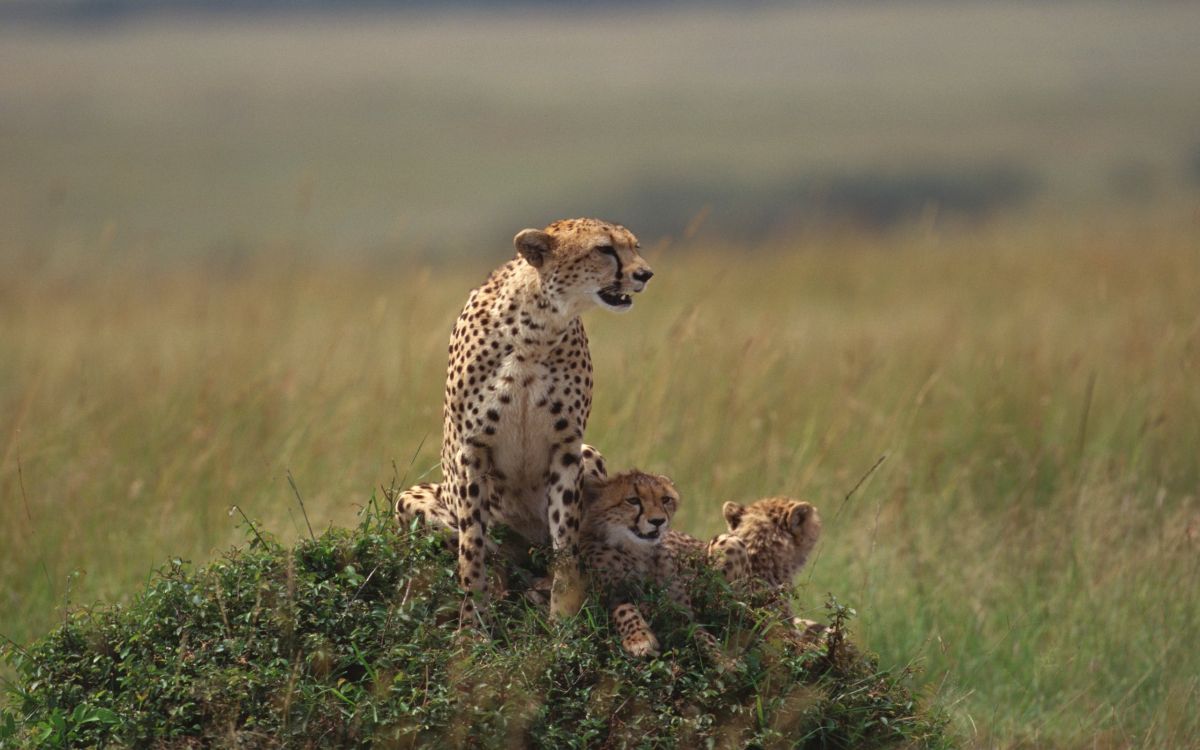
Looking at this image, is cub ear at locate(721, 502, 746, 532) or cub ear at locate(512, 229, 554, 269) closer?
cub ear at locate(512, 229, 554, 269)

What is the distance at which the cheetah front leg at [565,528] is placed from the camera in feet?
13.9

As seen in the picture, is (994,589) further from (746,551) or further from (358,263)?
(358,263)

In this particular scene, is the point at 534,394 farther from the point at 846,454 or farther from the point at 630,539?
the point at 846,454

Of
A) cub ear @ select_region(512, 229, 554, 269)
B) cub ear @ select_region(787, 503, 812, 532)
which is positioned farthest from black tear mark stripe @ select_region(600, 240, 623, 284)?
cub ear @ select_region(787, 503, 812, 532)

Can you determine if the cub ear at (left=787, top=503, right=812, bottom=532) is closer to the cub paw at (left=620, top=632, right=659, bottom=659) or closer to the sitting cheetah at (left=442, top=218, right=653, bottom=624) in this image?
the sitting cheetah at (left=442, top=218, right=653, bottom=624)

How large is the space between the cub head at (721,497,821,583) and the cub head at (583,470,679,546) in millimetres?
428

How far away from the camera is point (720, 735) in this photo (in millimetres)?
3939

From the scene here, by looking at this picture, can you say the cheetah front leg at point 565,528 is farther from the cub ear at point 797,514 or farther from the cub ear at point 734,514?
the cub ear at point 797,514

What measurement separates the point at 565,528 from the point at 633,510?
257 mm

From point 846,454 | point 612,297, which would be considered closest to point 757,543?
point 612,297

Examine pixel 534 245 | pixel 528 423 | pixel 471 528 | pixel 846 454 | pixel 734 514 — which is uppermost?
pixel 534 245

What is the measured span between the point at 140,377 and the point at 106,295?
4.44 metres

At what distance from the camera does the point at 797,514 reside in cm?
492

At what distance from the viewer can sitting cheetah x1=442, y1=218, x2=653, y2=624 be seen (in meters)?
4.27
